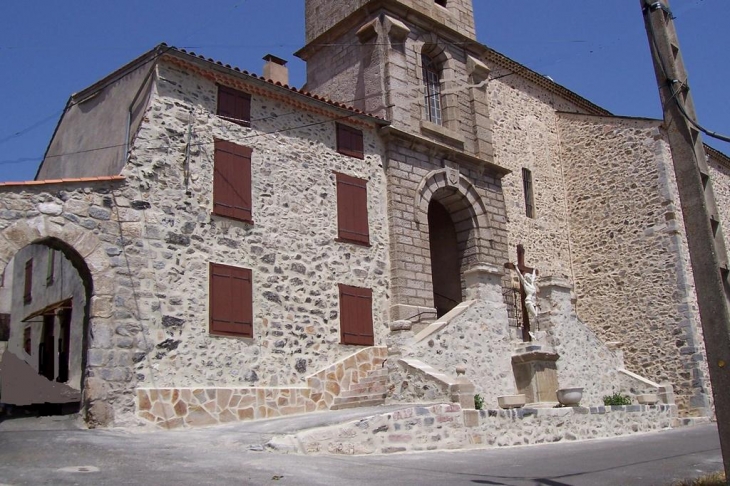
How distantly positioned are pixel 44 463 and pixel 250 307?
19.8 feet

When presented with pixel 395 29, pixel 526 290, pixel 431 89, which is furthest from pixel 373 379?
pixel 395 29

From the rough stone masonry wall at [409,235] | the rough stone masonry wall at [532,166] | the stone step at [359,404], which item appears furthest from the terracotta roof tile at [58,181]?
the rough stone masonry wall at [532,166]

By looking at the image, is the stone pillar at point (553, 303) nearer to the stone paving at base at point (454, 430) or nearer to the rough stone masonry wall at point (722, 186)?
the stone paving at base at point (454, 430)

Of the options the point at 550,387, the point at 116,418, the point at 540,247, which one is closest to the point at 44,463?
the point at 116,418

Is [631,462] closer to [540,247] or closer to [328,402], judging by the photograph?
[328,402]

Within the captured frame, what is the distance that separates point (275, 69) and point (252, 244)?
20.4ft

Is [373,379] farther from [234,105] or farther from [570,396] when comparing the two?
[234,105]

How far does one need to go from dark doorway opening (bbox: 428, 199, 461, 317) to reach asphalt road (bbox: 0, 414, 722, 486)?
7727 mm

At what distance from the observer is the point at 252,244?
1358 cm

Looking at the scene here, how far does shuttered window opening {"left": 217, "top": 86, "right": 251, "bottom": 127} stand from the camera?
13914 mm

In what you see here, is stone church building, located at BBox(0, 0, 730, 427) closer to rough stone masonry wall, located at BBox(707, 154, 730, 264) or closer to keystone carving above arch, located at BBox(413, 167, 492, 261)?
keystone carving above arch, located at BBox(413, 167, 492, 261)

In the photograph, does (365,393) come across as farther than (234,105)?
No

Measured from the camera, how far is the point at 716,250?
690 centimetres

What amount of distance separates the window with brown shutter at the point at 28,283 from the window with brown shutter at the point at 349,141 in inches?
343
